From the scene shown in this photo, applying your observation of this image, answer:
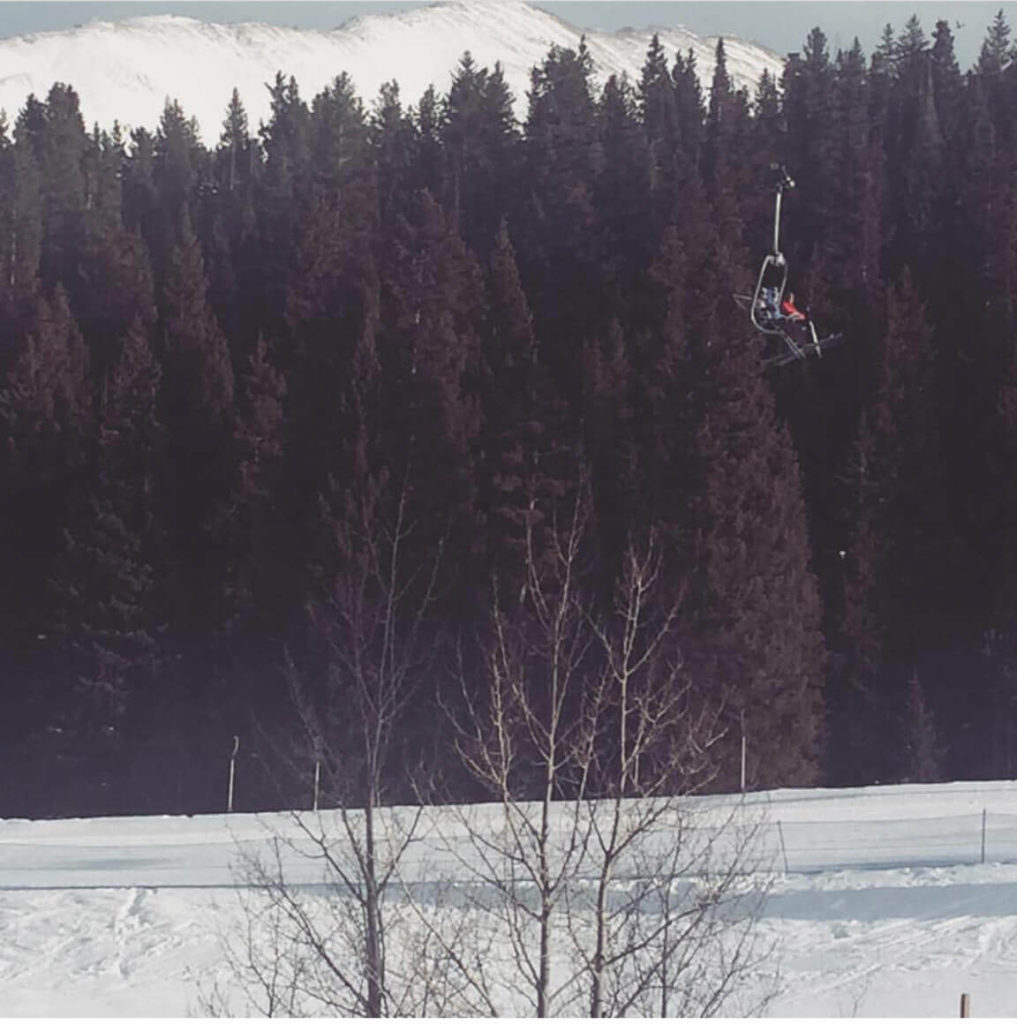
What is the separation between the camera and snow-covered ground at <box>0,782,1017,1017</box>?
50.7 feet

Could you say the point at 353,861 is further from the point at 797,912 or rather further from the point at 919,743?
the point at 919,743

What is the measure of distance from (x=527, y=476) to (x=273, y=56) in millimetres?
138901

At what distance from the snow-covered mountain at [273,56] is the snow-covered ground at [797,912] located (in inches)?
5351

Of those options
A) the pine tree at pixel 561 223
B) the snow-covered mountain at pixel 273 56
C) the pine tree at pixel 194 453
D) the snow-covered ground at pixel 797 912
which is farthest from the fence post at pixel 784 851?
the snow-covered mountain at pixel 273 56

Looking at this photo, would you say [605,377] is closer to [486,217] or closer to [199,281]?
[199,281]

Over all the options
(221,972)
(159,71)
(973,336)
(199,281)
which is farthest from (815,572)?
(159,71)

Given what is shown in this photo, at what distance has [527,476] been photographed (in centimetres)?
3875

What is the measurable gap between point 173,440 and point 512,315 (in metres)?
9.62

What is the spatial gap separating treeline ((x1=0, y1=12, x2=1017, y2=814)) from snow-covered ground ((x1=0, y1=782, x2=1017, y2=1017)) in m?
7.78

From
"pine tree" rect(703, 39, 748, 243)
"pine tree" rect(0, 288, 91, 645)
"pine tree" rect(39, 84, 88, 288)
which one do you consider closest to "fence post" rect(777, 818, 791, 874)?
"pine tree" rect(703, 39, 748, 243)

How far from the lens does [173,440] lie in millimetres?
44250

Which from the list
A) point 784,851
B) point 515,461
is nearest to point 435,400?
point 515,461

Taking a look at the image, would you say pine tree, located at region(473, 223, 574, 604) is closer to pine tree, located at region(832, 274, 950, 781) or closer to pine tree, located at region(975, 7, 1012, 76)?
pine tree, located at region(832, 274, 950, 781)

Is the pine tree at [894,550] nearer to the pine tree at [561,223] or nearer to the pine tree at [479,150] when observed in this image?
the pine tree at [561,223]
